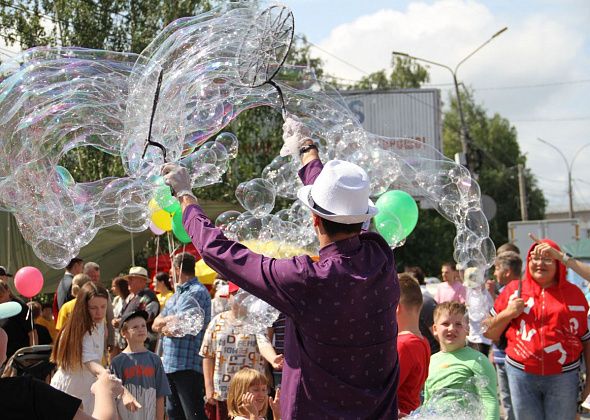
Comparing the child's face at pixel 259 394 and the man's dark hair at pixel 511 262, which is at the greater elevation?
the man's dark hair at pixel 511 262

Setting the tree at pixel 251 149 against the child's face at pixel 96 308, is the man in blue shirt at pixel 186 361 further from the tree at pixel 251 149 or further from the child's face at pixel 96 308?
the tree at pixel 251 149

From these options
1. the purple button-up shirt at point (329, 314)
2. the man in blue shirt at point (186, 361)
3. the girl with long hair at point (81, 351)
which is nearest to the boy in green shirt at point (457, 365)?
the purple button-up shirt at point (329, 314)

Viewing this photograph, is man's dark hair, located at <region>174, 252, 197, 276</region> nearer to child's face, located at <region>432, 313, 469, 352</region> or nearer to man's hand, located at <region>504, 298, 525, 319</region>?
man's hand, located at <region>504, 298, 525, 319</region>

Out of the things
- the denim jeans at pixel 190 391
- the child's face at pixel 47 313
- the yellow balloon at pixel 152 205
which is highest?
the yellow balloon at pixel 152 205

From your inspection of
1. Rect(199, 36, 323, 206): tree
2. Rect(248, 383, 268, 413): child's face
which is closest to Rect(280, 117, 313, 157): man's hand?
Rect(248, 383, 268, 413): child's face

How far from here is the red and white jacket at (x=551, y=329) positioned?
254 inches

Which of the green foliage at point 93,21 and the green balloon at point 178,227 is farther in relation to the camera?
the green foliage at point 93,21

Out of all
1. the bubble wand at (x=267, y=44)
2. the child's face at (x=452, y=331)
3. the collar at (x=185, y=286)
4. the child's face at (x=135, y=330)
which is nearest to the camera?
the bubble wand at (x=267, y=44)

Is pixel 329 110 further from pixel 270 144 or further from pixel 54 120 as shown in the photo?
pixel 270 144

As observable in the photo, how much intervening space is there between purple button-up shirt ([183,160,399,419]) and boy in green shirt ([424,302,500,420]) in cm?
165

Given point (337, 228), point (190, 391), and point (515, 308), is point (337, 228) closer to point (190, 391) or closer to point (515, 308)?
point (515, 308)

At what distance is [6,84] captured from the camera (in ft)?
15.9

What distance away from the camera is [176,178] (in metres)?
3.78

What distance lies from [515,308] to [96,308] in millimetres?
3394
